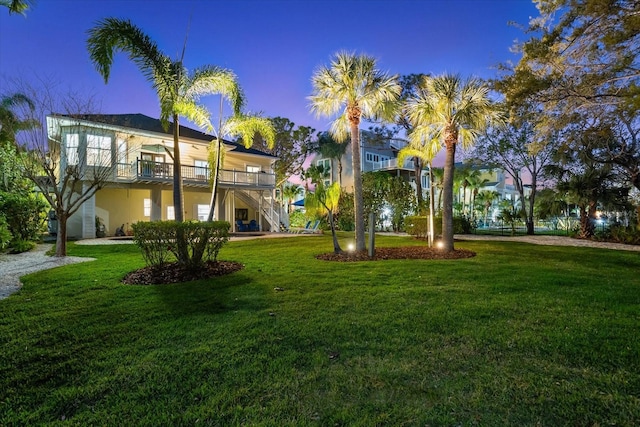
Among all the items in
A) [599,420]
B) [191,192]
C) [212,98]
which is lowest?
[599,420]

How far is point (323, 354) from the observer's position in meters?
3.41

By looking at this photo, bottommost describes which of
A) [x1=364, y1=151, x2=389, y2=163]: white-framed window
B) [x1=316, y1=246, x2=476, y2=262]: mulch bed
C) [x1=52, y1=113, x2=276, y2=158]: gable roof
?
[x1=316, y1=246, x2=476, y2=262]: mulch bed

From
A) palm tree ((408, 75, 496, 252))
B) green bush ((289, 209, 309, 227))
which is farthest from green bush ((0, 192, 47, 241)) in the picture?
green bush ((289, 209, 309, 227))

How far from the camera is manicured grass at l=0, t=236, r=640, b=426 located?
8.09 ft

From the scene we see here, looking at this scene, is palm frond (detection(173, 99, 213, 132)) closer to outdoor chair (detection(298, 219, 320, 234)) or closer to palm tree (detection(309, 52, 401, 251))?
palm tree (detection(309, 52, 401, 251))

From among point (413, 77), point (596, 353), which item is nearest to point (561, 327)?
point (596, 353)

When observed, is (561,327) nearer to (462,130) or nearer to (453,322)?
(453,322)

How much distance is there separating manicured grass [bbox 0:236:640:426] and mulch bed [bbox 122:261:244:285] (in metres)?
0.55

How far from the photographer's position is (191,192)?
2277 cm

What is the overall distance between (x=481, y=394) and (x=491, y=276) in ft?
17.5

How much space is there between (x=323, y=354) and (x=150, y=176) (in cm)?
1751

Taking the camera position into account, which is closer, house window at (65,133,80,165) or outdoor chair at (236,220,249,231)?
house window at (65,133,80,165)

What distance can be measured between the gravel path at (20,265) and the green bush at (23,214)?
133 cm

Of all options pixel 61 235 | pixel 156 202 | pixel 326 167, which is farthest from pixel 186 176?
pixel 326 167
